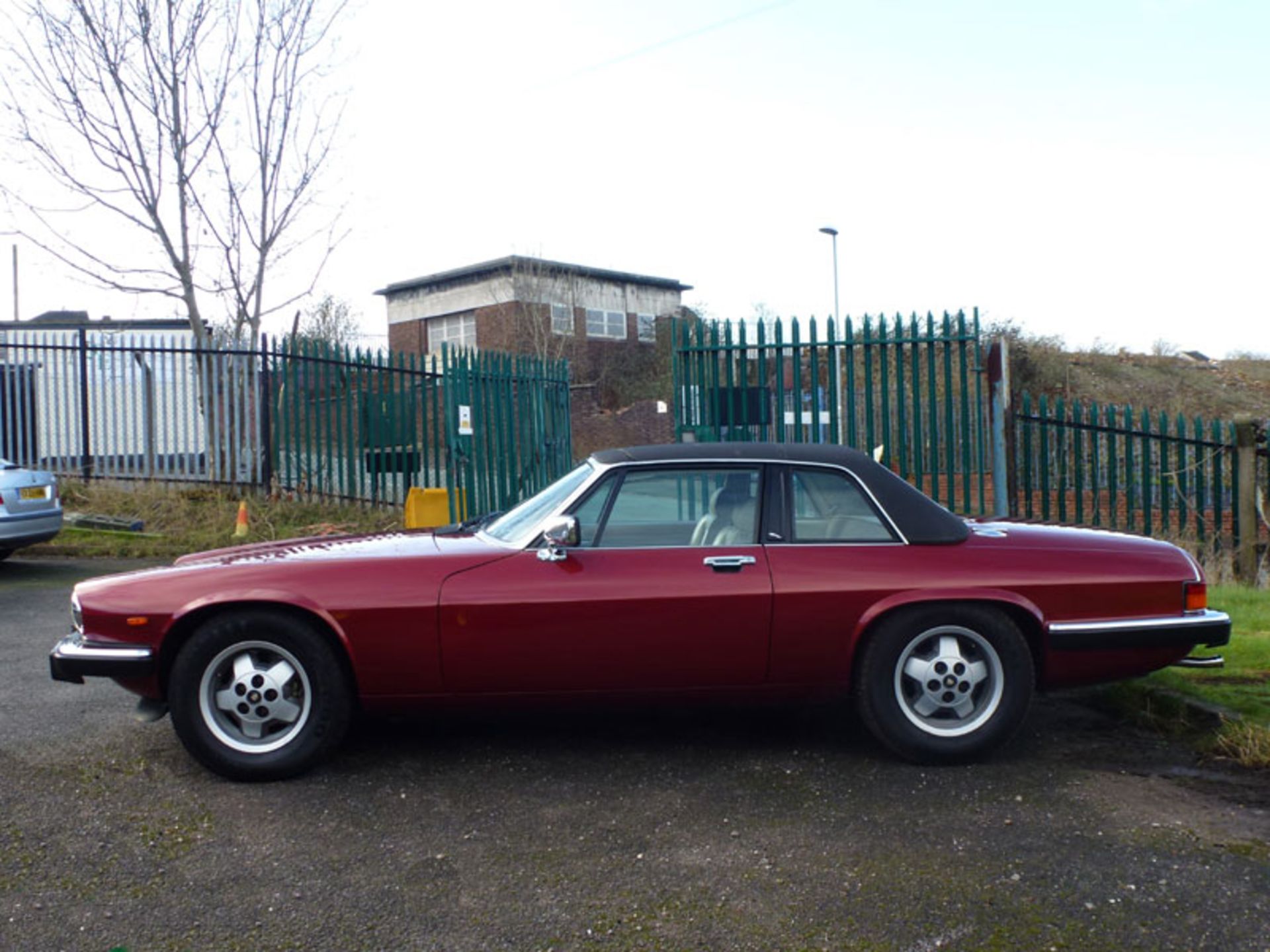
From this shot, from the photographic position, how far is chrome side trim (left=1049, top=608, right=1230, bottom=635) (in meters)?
4.57

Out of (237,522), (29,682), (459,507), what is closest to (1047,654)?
(29,682)

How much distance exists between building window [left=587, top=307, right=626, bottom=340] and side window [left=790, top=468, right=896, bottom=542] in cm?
4122

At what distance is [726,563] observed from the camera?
4.57 meters

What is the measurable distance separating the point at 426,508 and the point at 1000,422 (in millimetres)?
5549

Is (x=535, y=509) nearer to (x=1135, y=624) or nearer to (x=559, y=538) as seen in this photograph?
(x=559, y=538)

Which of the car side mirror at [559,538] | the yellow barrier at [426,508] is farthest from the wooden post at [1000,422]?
the car side mirror at [559,538]

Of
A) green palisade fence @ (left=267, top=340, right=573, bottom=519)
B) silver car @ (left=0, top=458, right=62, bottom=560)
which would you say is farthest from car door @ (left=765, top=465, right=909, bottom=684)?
green palisade fence @ (left=267, top=340, right=573, bottom=519)

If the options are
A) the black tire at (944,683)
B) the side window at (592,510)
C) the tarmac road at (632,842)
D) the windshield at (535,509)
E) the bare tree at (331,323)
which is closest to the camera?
the tarmac road at (632,842)

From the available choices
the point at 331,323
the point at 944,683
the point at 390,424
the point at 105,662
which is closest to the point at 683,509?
the point at 944,683

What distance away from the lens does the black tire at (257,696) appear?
4.40 m

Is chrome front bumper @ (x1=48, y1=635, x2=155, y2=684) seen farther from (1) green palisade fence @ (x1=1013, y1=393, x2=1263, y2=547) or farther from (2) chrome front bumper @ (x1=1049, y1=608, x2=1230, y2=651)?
(1) green palisade fence @ (x1=1013, y1=393, x2=1263, y2=547)

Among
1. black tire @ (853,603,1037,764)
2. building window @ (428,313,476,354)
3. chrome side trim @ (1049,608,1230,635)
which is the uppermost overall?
building window @ (428,313,476,354)

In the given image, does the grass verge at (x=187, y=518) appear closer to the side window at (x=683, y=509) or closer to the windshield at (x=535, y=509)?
the windshield at (x=535, y=509)

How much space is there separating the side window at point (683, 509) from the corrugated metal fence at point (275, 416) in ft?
26.3
